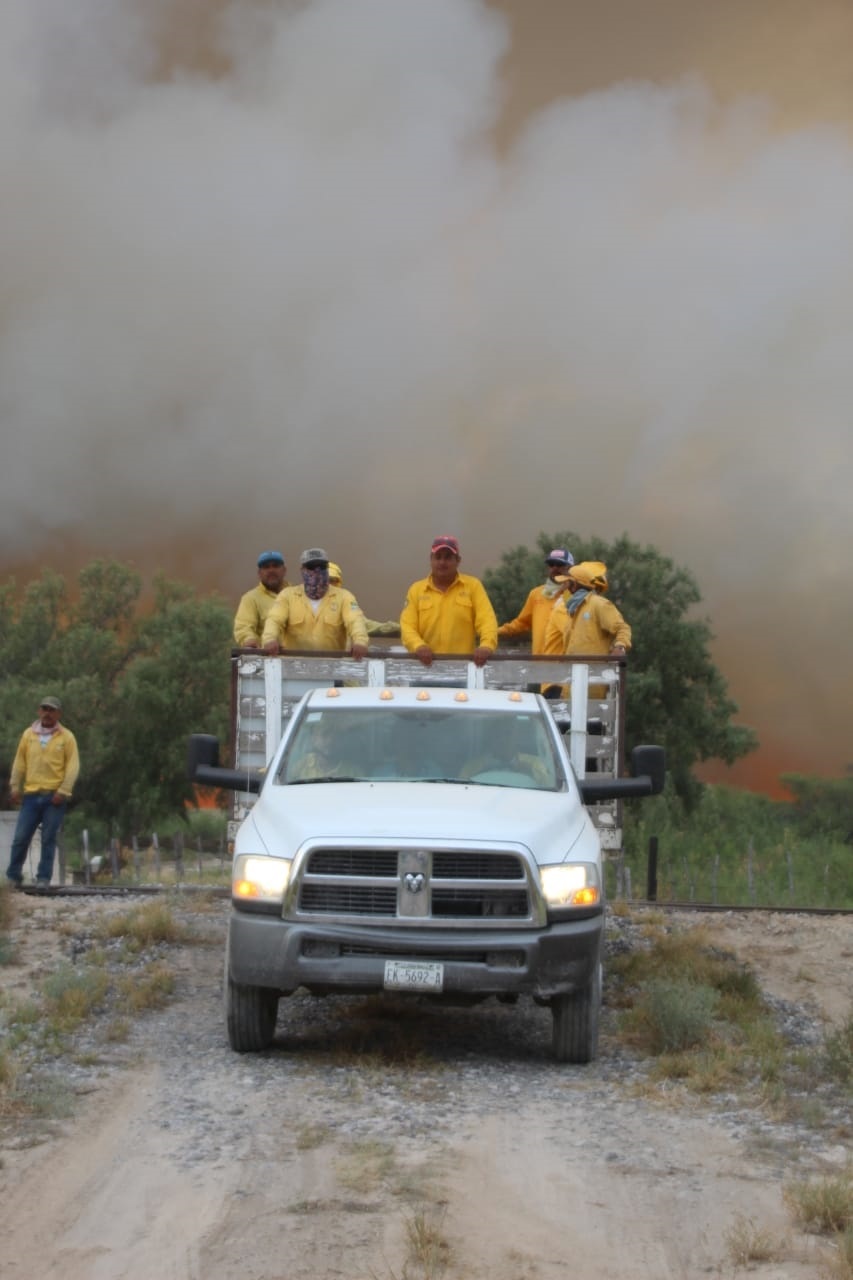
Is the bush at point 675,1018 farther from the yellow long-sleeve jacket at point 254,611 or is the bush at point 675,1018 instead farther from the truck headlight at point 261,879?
the yellow long-sleeve jacket at point 254,611

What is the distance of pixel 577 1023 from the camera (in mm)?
8836

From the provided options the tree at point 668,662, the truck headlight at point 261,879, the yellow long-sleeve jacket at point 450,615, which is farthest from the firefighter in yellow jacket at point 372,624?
the tree at point 668,662

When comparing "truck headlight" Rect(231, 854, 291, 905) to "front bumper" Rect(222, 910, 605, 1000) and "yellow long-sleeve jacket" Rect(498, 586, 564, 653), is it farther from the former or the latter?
"yellow long-sleeve jacket" Rect(498, 586, 564, 653)

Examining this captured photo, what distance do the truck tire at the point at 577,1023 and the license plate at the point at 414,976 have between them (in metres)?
0.82

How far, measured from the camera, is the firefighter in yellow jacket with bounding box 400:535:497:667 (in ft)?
41.5

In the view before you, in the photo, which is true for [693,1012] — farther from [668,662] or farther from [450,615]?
[668,662]

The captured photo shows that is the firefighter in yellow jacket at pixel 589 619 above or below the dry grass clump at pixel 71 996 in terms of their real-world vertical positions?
above

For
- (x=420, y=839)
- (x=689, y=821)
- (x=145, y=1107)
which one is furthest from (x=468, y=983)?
(x=689, y=821)

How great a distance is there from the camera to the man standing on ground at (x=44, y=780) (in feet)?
59.2

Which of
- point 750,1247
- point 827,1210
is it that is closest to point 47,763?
point 827,1210

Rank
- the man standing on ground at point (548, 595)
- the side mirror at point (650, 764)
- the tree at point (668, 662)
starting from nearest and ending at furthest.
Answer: the side mirror at point (650, 764) → the man standing on ground at point (548, 595) → the tree at point (668, 662)

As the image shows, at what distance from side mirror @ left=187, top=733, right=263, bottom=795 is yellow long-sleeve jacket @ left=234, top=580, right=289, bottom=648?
123 inches

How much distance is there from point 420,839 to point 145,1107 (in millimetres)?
1900

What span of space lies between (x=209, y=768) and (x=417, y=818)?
175cm
